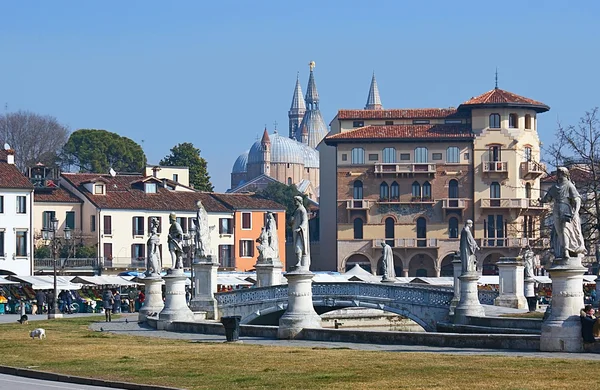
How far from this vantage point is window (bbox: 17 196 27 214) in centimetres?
8625

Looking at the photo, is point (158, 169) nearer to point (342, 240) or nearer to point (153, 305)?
point (342, 240)

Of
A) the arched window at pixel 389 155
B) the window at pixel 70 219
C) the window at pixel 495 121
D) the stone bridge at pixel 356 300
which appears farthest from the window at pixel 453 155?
the stone bridge at pixel 356 300

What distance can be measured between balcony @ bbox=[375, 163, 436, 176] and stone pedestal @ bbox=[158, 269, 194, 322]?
73.0 m

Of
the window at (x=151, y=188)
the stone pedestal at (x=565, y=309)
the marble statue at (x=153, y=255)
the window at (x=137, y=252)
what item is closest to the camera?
the stone pedestal at (x=565, y=309)

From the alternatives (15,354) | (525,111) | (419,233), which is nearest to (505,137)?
(525,111)

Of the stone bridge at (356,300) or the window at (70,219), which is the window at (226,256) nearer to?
the window at (70,219)

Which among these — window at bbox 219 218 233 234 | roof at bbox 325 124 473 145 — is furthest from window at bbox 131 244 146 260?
roof at bbox 325 124 473 145

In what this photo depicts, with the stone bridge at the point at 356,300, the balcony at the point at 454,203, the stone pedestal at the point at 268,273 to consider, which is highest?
the balcony at the point at 454,203

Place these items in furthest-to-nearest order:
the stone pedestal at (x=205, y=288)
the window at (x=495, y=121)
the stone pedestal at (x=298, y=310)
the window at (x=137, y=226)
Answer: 1. the window at (x=495, y=121)
2. the window at (x=137, y=226)
3. the stone pedestal at (x=205, y=288)
4. the stone pedestal at (x=298, y=310)

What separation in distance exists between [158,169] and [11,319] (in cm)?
5805

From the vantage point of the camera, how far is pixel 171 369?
24.7 meters

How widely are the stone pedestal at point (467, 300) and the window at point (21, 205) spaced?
4822cm

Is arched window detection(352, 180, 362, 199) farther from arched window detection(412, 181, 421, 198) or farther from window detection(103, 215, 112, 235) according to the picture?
window detection(103, 215, 112, 235)

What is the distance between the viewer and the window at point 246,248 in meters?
106
